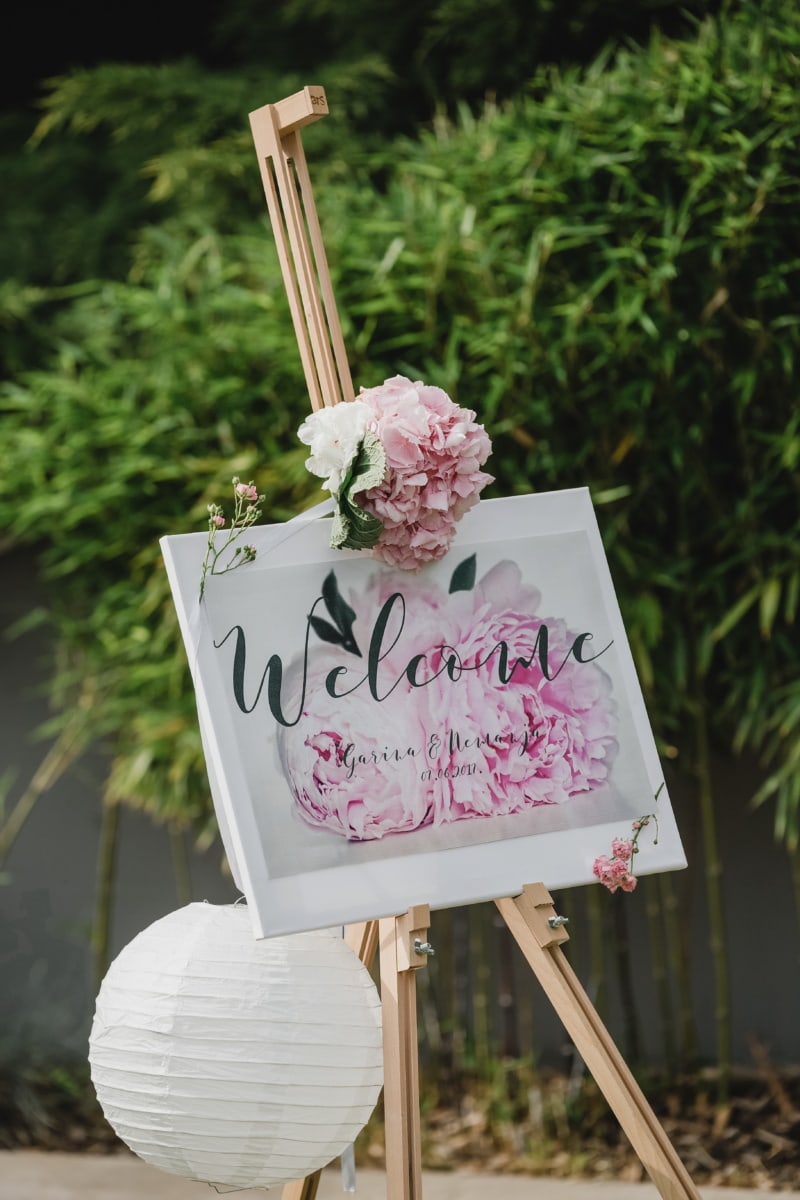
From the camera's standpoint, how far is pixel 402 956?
1407mm

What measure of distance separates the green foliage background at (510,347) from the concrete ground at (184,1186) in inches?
27.8

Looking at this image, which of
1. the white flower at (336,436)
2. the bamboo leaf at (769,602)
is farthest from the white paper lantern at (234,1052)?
the bamboo leaf at (769,602)

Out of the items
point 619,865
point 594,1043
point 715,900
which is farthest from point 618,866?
point 715,900

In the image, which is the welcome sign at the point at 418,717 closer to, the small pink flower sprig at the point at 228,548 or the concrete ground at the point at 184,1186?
the small pink flower sprig at the point at 228,548

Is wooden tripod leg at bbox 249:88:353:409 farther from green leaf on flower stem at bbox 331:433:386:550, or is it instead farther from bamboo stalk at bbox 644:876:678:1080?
bamboo stalk at bbox 644:876:678:1080

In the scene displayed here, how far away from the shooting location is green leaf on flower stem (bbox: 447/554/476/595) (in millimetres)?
1530

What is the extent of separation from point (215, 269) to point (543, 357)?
2.91 feet

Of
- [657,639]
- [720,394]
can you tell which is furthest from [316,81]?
[657,639]

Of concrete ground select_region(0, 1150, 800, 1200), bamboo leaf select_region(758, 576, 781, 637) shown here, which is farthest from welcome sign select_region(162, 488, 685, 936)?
concrete ground select_region(0, 1150, 800, 1200)

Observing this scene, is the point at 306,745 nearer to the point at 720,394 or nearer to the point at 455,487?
the point at 455,487

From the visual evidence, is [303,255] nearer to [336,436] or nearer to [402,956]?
[336,436]

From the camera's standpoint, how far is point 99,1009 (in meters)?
1.48

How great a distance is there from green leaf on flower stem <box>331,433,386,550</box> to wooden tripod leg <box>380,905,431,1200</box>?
1.46 ft

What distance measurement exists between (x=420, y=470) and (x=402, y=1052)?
687 millimetres
